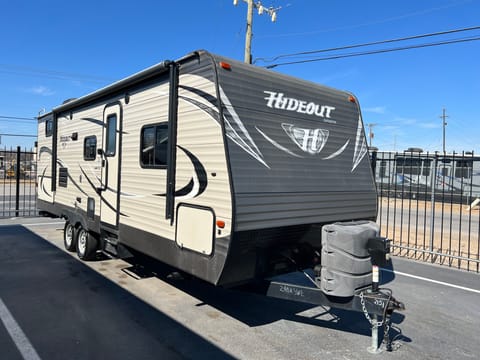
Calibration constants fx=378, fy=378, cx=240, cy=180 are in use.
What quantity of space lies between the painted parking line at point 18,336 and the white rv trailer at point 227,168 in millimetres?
1617

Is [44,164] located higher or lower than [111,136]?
lower

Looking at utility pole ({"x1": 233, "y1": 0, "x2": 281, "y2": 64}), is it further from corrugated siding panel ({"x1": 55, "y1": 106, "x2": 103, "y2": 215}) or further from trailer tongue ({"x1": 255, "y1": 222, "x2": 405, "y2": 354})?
trailer tongue ({"x1": 255, "y1": 222, "x2": 405, "y2": 354})

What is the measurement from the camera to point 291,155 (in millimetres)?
4566

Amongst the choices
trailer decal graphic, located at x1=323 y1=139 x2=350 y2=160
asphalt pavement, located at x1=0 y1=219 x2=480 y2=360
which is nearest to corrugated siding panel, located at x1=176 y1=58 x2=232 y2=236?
asphalt pavement, located at x1=0 y1=219 x2=480 y2=360

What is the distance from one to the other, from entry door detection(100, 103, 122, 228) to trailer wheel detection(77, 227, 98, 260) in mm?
940

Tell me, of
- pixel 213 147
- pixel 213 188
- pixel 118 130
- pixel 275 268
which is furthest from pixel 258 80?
pixel 118 130

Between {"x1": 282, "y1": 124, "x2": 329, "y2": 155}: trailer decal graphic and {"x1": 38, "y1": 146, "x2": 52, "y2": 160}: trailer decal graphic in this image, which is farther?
{"x1": 38, "y1": 146, "x2": 52, "y2": 160}: trailer decal graphic

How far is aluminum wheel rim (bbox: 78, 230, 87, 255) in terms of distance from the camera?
23.4 ft

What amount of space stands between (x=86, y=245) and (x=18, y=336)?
9.88 ft

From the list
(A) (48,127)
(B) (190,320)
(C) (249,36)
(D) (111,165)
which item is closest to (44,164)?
(A) (48,127)

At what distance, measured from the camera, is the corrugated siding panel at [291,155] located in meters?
4.00

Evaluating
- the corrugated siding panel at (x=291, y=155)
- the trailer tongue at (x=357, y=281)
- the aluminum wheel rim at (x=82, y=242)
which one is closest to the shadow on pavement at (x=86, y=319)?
the aluminum wheel rim at (x=82, y=242)

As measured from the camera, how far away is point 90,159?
22.4ft

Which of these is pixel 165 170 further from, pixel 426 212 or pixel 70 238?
pixel 426 212
